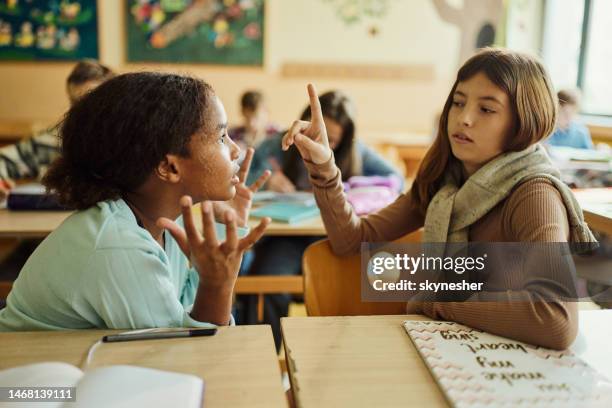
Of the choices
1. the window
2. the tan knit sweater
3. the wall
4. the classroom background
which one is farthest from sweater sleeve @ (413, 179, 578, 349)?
the wall

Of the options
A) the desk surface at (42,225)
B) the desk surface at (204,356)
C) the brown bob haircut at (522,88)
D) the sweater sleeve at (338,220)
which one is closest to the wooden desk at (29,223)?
the desk surface at (42,225)

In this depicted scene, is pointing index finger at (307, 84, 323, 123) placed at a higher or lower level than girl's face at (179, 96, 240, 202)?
higher

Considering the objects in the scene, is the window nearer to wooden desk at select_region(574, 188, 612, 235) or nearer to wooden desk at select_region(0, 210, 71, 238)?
wooden desk at select_region(574, 188, 612, 235)

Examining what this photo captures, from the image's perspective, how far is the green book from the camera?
214 cm

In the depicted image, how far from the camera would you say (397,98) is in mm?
5094

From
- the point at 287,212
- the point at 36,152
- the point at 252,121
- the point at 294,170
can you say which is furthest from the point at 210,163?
the point at 252,121

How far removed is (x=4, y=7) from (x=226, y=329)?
14.9 ft

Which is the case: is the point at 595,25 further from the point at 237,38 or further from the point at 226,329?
the point at 226,329

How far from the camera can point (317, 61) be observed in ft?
16.3

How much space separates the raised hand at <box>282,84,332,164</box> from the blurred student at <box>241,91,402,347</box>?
943 millimetres

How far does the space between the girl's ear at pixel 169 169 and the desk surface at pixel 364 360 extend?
0.35m

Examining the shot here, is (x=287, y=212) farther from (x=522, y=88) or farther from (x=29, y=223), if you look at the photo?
(x=522, y=88)

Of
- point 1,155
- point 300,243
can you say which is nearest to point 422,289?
point 300,243

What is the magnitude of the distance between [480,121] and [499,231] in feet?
0.78
